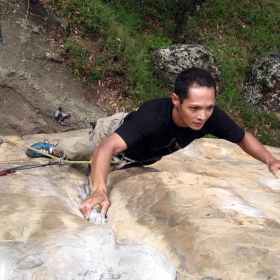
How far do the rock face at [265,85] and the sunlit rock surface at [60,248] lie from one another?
7.33 metres

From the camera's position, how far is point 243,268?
7.55 ft

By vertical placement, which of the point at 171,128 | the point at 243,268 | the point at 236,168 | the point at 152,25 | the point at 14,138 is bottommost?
the point at 14,138

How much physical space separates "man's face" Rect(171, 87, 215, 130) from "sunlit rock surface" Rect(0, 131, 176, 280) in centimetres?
119

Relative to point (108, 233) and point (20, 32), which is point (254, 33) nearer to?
point (20, 32)

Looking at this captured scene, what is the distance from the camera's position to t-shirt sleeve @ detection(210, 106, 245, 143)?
3.50 metres

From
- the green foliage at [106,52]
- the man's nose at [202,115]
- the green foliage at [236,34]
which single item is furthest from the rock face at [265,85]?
the man's nose at [202,115]

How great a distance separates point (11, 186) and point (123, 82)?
215 inches

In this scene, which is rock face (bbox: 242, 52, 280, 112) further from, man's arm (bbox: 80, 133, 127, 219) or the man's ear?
man's arm (bbox: 80, 133, 127, 219)

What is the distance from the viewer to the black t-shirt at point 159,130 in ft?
10.6

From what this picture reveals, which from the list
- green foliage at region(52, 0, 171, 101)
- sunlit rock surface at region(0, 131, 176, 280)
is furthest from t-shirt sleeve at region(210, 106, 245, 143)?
green foliage at region(52, 0, 171, 101)

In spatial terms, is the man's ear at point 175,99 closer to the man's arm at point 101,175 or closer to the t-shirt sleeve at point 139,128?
the t-shirt sleeve at point 139,128

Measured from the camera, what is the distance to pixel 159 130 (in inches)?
131

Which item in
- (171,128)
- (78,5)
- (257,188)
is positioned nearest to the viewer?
(171,128)

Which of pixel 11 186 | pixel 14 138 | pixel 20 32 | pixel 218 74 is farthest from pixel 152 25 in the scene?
pixel 11 186
